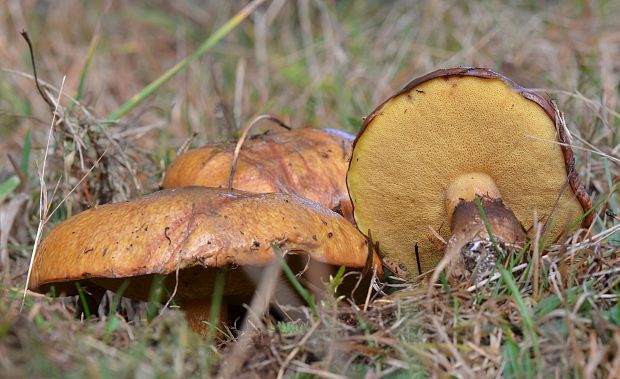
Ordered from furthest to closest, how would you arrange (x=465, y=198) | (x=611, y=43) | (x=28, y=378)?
(x=611, y=43) < (x=465, y=198) < (x=28, y=378)

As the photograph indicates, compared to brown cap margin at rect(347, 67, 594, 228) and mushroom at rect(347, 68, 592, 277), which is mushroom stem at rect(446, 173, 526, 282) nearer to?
mushroom at rect(347, 68, 592, 277)

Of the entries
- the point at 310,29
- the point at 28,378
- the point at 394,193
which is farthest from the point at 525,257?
the point at 310,29

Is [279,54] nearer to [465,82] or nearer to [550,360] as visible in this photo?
[465,82]

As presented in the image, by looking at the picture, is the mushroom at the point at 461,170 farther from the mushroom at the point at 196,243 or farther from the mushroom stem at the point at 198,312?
the mushroom stem at the point at 198,312

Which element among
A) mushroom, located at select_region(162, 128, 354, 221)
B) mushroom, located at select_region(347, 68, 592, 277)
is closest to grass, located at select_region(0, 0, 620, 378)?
mushroom, located at select_region(347, 68, 592, 277)

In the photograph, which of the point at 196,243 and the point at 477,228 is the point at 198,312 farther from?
the point at 477,228

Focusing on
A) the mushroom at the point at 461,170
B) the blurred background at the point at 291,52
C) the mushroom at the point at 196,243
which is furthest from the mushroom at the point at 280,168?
the blurred background at the point at 291,52
